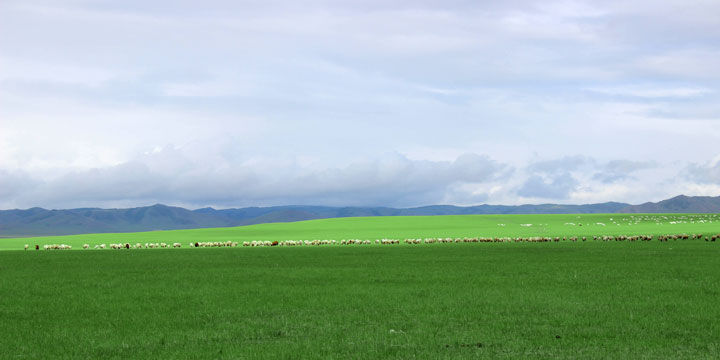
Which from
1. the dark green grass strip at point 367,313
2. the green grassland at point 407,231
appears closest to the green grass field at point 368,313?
the dark green grass strip at point 367,313

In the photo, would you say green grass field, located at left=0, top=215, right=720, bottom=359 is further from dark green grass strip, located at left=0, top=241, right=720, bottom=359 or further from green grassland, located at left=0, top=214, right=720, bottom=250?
green grassland, located at left=0, top=214, right=720, bottom=250

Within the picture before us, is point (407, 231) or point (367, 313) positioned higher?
point (407, 231)

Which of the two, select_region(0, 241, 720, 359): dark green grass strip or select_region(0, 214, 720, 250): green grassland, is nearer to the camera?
select_region(0, 241, 720, 359): dark green grass strip

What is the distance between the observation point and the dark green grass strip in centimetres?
1332

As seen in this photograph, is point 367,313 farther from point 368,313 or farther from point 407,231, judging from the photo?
point 407,231

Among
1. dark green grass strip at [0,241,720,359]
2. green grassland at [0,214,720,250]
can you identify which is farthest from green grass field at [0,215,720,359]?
green grassland at [0,214,720,250]

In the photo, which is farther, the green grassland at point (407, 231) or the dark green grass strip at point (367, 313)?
the green grassland at point (407, 231)

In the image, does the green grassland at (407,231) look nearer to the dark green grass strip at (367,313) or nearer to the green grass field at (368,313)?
the green grass field at (368,313)

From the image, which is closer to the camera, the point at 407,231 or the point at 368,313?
the point at 368,313

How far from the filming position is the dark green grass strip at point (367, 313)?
43.7 ft

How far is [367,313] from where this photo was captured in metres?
17.1

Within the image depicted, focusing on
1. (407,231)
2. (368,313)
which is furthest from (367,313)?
(407,231)

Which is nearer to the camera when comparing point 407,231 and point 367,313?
point 367,313

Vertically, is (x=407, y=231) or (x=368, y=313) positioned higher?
(x=407, y=231)
